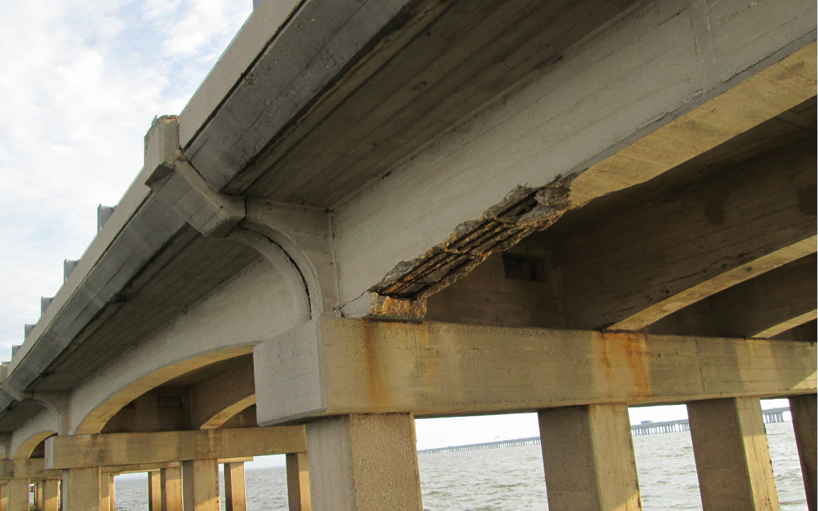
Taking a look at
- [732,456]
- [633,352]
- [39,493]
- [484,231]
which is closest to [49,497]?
[39,493]

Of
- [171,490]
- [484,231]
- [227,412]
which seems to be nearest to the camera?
[484,231]

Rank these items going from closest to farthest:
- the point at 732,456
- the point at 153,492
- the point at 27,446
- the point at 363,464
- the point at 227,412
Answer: the point at 363,464
the point at 732,456
the point at 227,412
the point at 27,446
the point at 153,492

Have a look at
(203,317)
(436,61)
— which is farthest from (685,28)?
(203,317)

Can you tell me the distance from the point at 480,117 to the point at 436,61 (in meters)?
0.90

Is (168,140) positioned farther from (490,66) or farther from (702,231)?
(702,231)

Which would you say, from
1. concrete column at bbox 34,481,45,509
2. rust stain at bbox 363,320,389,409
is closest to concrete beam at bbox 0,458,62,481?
concrete column at bbox 34,481,45,509

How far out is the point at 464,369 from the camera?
774 cm

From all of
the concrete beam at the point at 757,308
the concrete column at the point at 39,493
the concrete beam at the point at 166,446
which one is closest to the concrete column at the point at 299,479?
the concrete beam at the point at 166,446

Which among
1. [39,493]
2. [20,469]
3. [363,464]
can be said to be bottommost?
[39,493]

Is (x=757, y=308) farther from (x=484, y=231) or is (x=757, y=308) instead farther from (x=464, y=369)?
(x=484, y=231)

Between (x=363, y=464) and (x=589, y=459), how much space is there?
10.9ft

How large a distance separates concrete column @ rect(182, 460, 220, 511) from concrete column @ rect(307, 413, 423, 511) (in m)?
14.9

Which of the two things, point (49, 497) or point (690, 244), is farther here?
point (49, 497)

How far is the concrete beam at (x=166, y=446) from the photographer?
17859mm
